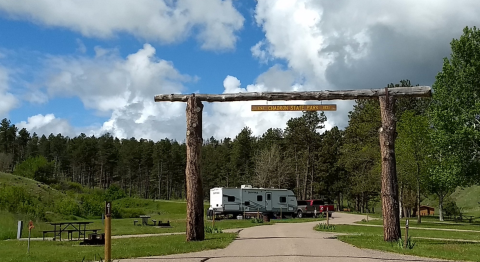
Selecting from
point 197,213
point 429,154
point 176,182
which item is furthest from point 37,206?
point 176,182

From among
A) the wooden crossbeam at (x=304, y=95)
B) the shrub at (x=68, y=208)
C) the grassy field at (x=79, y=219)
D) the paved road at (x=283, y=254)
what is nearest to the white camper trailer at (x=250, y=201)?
the grassy field at (x=79, y=219)

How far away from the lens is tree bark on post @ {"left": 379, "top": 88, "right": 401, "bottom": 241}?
14891mm

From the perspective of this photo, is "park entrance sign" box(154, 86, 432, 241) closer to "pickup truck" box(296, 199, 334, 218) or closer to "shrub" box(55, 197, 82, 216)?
"pickup truck" box(296, 199, 334, 218)

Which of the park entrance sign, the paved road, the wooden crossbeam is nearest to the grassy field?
the paved road

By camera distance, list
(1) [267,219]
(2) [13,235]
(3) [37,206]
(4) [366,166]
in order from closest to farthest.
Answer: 1. (2) [13,235]
2. (1) [267,219]
3. (3) [37,206]
4. (4) [366,166]

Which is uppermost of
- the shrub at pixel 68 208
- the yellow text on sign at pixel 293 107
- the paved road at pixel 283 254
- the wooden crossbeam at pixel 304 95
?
the wooden crossbeam at pixel 304 95

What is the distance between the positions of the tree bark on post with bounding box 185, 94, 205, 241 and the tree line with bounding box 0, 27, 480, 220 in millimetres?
18672

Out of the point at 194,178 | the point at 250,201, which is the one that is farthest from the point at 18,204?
the point at 194,178

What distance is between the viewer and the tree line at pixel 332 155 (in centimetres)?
3017

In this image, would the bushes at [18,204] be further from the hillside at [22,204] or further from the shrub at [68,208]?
the shrub at [68,208]

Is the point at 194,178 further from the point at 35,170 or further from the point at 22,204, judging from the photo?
the point at 35,170

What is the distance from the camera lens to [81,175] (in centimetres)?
10806

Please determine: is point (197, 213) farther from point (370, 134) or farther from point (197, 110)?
point (370, 134)

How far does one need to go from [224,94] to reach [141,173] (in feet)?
318
